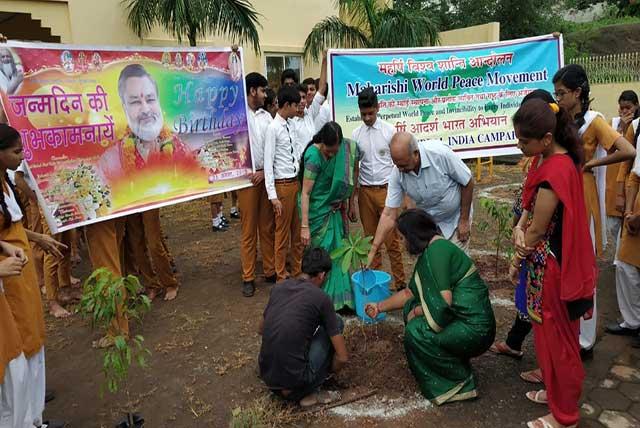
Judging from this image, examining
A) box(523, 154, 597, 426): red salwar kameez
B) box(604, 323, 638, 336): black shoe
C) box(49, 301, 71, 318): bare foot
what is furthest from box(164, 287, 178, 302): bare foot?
box(604, 323, 638, 336): black shoe

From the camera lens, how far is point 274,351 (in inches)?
108

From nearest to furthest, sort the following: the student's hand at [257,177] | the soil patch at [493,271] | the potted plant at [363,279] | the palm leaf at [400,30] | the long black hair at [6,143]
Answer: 1. the long black hair at [6,143]
2. the potted plant at [363,279]
3. the soil patch at [493,271]
4. the student's hand at [257,177]
5. the palm leaf at [400,30]

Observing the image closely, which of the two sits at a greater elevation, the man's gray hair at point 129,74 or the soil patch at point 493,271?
the man's gray hair at point 129,74

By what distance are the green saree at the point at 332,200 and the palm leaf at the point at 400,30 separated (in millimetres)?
7068

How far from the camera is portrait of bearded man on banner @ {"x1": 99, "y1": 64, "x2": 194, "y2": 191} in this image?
377 cm

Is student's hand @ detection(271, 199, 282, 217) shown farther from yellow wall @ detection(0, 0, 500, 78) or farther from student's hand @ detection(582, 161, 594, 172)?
yellow wall @ detection(0, 0, 500, 78)

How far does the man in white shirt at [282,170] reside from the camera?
453 centimetres

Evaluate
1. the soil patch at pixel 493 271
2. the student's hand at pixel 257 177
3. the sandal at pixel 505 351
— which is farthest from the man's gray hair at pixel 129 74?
the soil patch at pixel 493 271

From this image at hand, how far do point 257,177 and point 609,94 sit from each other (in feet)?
41.7

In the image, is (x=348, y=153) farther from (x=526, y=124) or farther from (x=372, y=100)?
(x=526, y=124)

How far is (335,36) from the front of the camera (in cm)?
1092

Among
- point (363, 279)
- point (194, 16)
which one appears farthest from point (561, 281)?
point (194, 16)

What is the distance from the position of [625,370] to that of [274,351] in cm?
230

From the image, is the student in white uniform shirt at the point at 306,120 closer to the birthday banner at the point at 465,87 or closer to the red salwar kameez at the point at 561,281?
the birthday banner at the point at 465,87
